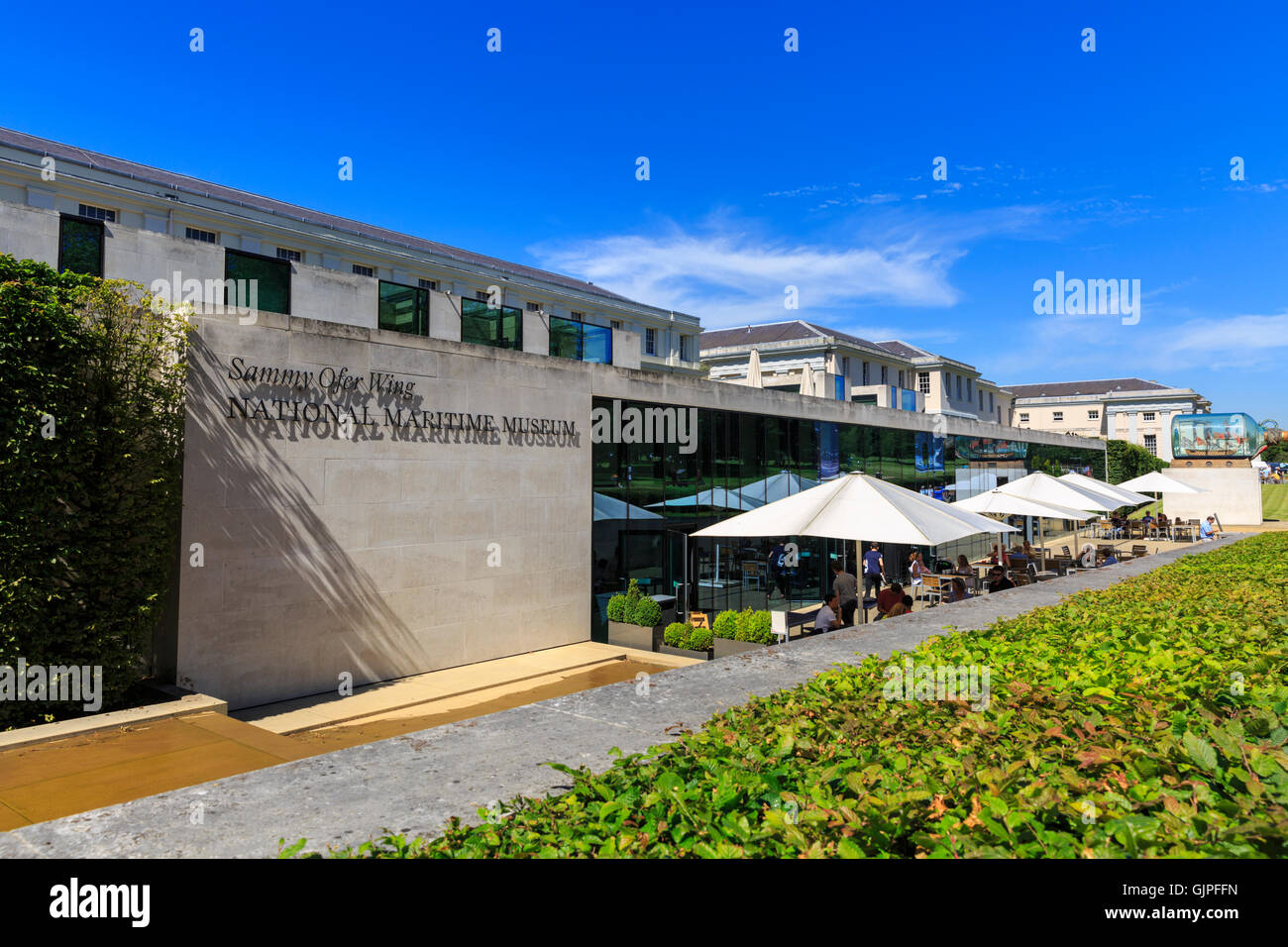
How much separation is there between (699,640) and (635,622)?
1895mm

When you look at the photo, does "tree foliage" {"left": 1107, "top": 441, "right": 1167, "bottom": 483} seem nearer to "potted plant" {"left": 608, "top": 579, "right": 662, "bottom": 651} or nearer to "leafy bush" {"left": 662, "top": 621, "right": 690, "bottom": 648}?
"potted plant" {"left": 608, "top": 579, "right": 662, "bottom": 651}

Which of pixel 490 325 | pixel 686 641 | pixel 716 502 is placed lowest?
pixel 686 641

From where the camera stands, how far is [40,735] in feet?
25.2

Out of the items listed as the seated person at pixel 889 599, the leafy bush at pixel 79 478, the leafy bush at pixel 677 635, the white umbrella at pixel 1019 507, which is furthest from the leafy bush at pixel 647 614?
the leafy bush at pixel 79 478

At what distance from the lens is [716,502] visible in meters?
19.9

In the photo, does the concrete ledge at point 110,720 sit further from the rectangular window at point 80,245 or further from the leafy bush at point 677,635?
the leafy bush at point 677,635

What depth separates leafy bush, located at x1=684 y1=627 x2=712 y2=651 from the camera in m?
14.9

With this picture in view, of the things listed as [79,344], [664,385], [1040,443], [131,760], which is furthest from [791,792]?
[1040,443]

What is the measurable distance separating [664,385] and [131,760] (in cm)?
1336

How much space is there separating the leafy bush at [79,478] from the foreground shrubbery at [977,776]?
7.59 m

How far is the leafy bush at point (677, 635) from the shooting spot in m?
15.3

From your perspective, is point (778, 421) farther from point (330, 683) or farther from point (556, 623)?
point (330, 683)

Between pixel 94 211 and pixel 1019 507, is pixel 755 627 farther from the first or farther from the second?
pixel 94 211

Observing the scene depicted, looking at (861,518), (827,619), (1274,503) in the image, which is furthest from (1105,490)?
(1274,503)
